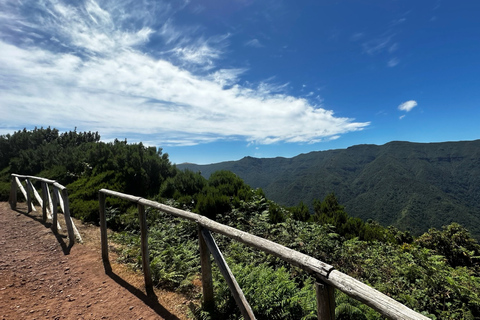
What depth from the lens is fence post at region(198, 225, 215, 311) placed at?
3.02 metres

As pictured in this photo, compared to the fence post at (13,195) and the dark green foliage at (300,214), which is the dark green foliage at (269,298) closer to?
the dark green foliage at (300,214)

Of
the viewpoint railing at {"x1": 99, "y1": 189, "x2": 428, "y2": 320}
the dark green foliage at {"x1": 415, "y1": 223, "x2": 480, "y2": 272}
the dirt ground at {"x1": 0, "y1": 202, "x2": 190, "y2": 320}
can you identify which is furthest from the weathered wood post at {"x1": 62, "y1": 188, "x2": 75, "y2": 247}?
the dark green foliage at {"x1": 415, "y1": 223, "x2": 480, "y2": 272}

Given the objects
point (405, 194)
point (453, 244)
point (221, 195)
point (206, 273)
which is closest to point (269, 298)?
point (206, 273)

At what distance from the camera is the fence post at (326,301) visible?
1702 mm

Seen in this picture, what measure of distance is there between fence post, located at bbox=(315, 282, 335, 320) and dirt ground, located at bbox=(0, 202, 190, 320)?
2.30 meters

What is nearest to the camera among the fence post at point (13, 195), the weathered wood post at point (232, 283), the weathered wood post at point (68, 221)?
the weathered wood post at point (232, 283)

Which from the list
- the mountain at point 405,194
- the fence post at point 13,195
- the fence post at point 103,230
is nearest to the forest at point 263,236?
the fence post at point 103,230

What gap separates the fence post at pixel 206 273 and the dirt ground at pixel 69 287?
43 centimetres

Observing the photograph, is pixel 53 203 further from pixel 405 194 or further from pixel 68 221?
pixel 405 194

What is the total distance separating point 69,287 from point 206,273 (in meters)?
2.64

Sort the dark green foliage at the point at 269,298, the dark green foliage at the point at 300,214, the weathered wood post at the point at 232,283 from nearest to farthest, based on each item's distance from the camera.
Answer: the weathered wood post at the point at 232,283, the dark green foliage at the point at 269,298, the dark green foliage at the point at 300,214

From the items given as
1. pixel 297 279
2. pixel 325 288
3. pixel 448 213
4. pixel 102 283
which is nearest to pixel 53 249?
pixel 102 283

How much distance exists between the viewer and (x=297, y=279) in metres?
4.39

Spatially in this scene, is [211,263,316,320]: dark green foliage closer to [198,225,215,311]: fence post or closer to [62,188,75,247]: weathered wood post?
[198,225,215,311]: fence post
